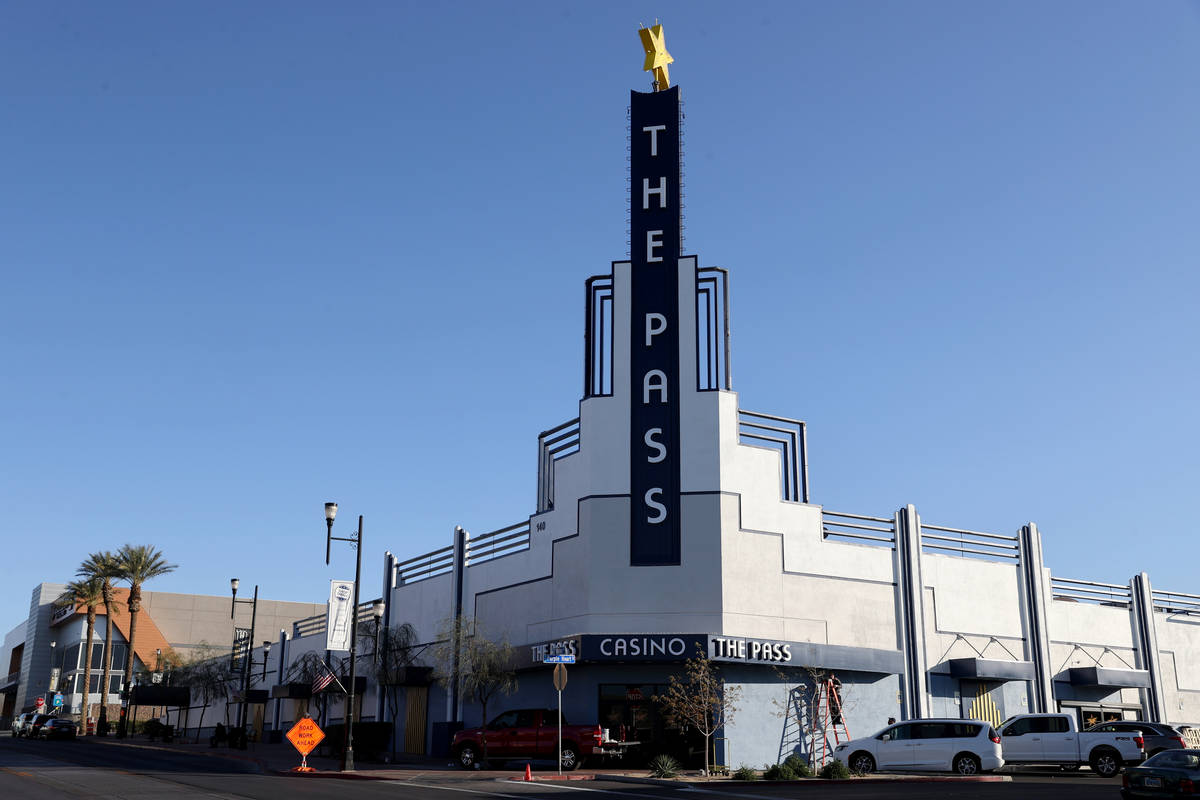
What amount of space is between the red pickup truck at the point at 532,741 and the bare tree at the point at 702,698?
1994 mm

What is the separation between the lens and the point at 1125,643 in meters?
44.7

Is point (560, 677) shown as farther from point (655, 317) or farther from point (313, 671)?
point (313, 671)

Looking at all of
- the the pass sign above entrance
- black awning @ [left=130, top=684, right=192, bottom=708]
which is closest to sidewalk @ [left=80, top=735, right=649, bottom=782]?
the the pass sign above entrance

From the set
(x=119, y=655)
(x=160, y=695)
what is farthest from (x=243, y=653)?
(x=119, y=655)

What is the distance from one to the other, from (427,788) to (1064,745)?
1921cm

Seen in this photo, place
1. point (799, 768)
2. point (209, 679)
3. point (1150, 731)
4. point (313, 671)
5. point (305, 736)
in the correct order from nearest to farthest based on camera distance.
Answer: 1. point (799, 768)
2. point (305, 736)
3. point (1150, 731)
4. point (313, 671)
5. point (209, 679)

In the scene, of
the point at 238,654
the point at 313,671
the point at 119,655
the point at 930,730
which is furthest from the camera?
the point at 119,655

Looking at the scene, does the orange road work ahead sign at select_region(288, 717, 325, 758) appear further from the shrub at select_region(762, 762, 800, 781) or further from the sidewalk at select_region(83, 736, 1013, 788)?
the shrub at select_region(762, 762, 800, 781)

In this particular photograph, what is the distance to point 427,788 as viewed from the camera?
24.6 metres

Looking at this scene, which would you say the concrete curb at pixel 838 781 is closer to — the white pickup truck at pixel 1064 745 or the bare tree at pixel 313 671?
the white pickup truck at pixel 1064 745

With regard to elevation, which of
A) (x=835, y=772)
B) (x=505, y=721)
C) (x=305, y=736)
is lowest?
(x=835, y=772)

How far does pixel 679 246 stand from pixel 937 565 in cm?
1529

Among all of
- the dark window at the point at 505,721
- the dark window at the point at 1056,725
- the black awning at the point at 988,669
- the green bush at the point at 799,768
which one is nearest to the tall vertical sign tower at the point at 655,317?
the dark window at the point at 505,721

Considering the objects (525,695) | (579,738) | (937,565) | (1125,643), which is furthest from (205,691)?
(1125,643)
